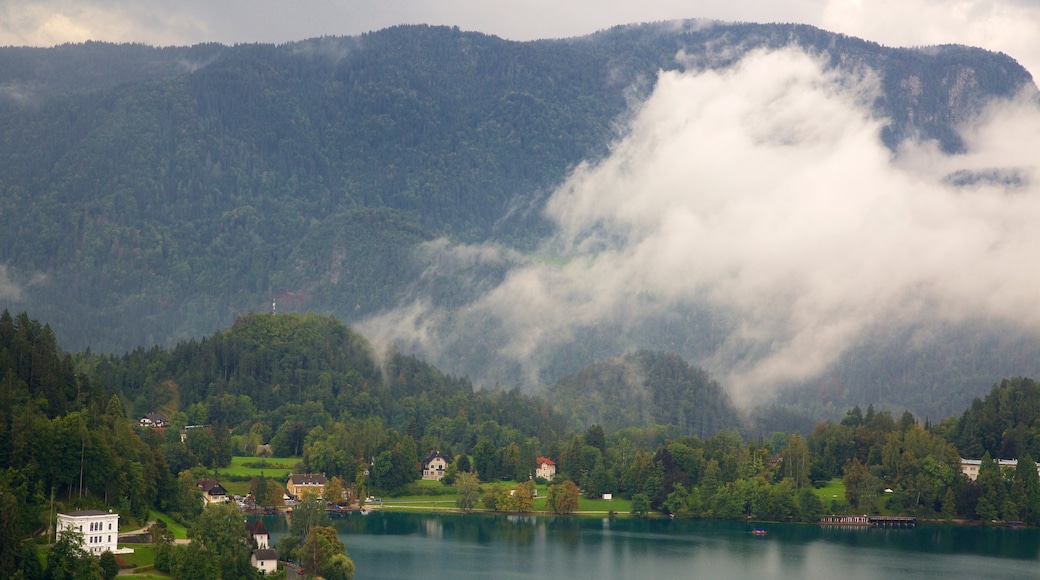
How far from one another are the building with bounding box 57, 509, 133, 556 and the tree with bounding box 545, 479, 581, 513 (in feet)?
192

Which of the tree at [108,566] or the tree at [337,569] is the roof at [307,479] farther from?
the tree at [108,566]

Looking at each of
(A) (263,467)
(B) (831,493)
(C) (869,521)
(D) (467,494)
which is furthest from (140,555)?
(B) (831,493)

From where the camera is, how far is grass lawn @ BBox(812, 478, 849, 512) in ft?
450

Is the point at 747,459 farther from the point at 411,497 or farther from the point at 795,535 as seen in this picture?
the point at 411,497

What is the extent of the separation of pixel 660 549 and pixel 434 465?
44481 millimetres

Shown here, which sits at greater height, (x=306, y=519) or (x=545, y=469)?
(x=545, y=469)

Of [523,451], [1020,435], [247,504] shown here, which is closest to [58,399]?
[247,504]

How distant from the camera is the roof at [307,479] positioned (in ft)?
440

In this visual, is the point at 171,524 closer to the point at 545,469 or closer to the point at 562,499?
the point at 562,499

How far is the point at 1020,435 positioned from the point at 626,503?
39531mm

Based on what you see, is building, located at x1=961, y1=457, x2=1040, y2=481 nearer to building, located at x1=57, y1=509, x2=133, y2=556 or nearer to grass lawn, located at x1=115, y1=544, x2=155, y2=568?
grass lawn, located at x1=115, y1=544, x2=155, y2=568

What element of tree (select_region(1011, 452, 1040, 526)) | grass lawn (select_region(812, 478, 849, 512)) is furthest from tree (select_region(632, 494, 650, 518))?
tree (select_region(1011, 452, 1040, 526))

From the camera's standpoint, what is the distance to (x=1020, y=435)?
144000 millimetres

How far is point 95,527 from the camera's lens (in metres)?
81.2
